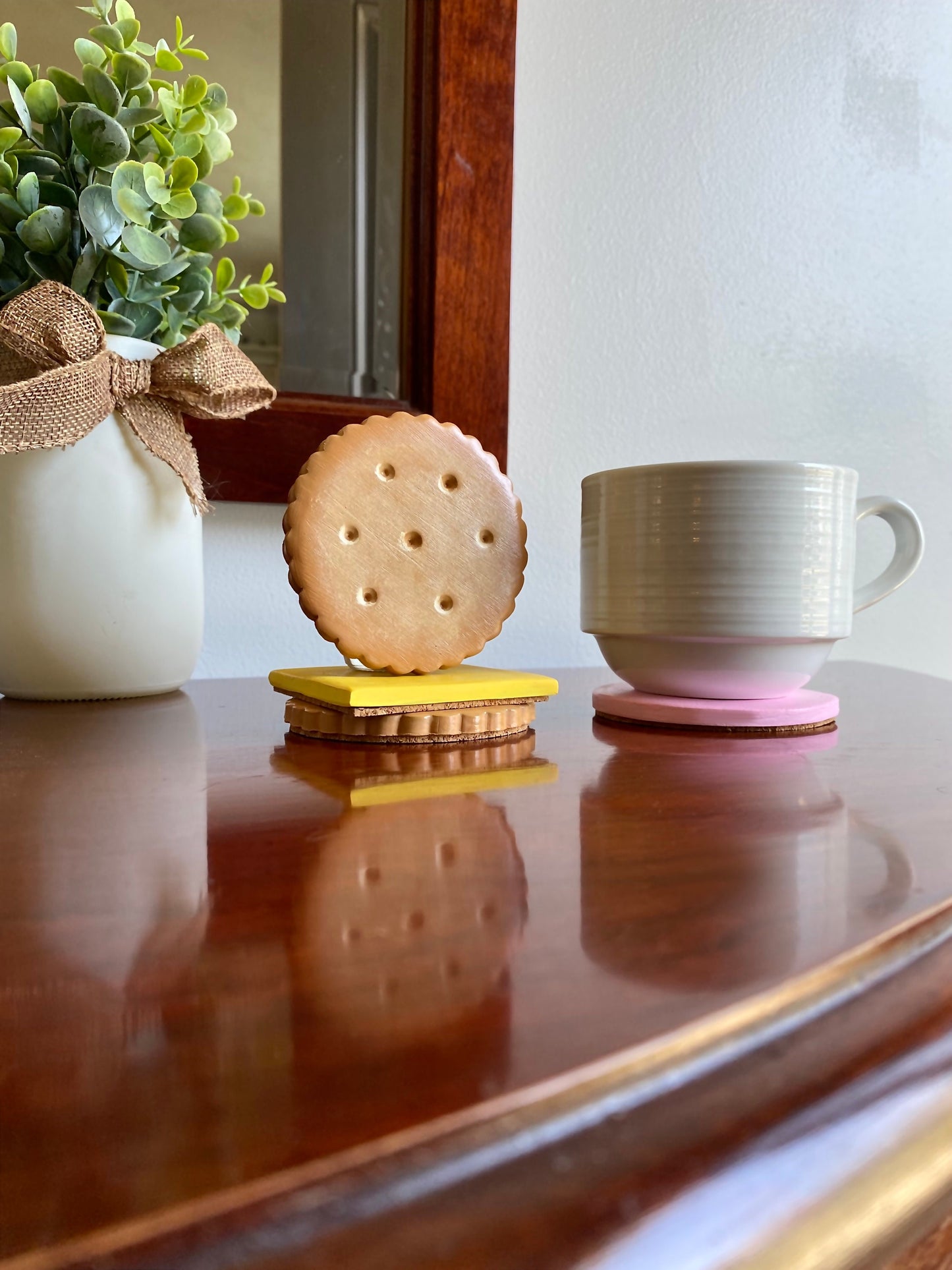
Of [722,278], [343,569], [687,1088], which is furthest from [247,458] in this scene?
[687,1088]

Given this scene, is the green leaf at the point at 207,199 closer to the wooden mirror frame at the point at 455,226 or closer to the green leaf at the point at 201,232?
the green leaf at the point at 201,232

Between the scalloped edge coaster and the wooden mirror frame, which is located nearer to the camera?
the scalloped edge coaster

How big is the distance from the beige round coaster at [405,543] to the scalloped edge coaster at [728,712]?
0.30 feet

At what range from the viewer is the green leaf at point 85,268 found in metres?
0.59

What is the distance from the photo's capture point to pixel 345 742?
46 cm

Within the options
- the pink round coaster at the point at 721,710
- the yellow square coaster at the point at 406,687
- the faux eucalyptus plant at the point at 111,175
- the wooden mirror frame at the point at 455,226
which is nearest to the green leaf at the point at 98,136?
the faux eucalyptus plant at the point at 111,175

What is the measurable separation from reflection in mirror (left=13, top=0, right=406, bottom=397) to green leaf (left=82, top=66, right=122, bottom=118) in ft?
0.54

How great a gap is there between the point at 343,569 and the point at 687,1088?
36 cm

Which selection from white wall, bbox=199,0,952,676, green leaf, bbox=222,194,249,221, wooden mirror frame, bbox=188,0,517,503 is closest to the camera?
green leaf, bbox=222,194,249,221

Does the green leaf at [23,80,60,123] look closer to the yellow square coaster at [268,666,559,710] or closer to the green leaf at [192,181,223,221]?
the green leaf at [192,181,223,221]

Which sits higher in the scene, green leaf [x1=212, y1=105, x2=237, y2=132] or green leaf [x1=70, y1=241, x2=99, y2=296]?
green leaf [x1=212, y1=105, x2=237, y2=132]

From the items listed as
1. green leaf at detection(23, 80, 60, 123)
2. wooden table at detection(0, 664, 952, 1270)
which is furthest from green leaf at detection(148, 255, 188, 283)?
wooden table at detection(0, 664, 952, 1270)

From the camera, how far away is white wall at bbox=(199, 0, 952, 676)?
91cm

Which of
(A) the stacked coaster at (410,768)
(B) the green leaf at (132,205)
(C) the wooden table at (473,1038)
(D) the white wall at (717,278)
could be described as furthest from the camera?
(D) the white wall at (717,278)
